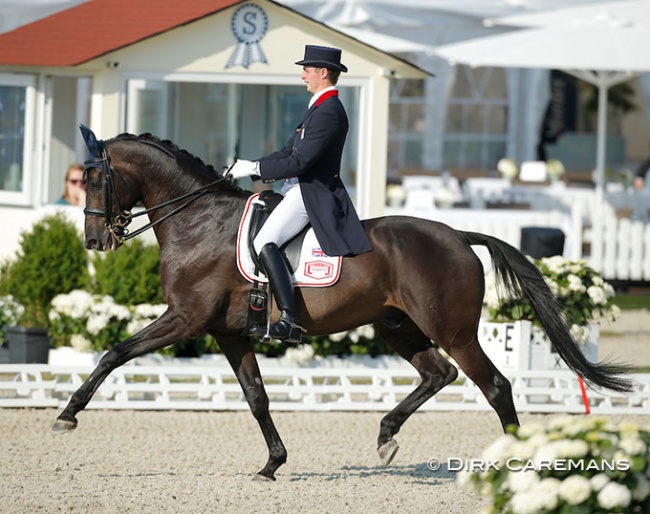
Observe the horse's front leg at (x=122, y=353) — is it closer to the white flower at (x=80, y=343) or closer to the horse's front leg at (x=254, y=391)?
the horse's front leg at (x=254, y=391)

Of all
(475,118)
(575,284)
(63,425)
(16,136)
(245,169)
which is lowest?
(63,425)

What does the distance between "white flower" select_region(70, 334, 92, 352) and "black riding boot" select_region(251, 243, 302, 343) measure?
12.5 feet

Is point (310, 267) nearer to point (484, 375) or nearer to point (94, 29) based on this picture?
point (484, 375)

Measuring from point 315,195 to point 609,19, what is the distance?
12.4m

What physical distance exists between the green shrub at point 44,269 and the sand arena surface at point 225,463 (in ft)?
7.14

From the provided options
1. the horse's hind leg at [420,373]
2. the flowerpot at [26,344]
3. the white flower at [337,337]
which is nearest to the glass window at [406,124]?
the white flower at [337,337]

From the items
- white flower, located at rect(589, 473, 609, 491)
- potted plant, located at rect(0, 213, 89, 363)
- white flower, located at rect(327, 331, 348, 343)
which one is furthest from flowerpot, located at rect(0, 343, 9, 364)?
white flower, located at rect(589, 473, 609, 491)

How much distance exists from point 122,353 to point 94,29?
648 centimetres

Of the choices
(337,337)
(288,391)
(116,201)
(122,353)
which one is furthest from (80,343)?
(122,353)

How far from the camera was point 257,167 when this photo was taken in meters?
7.23

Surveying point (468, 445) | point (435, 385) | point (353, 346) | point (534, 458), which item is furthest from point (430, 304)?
point (353, 346)

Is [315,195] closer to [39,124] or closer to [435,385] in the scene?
[435,385]

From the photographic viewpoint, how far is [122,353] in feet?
23.4

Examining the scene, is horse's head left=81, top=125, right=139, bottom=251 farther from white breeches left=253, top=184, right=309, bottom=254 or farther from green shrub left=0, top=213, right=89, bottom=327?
green shrub left=0, top=213, right=89, bottom=327
